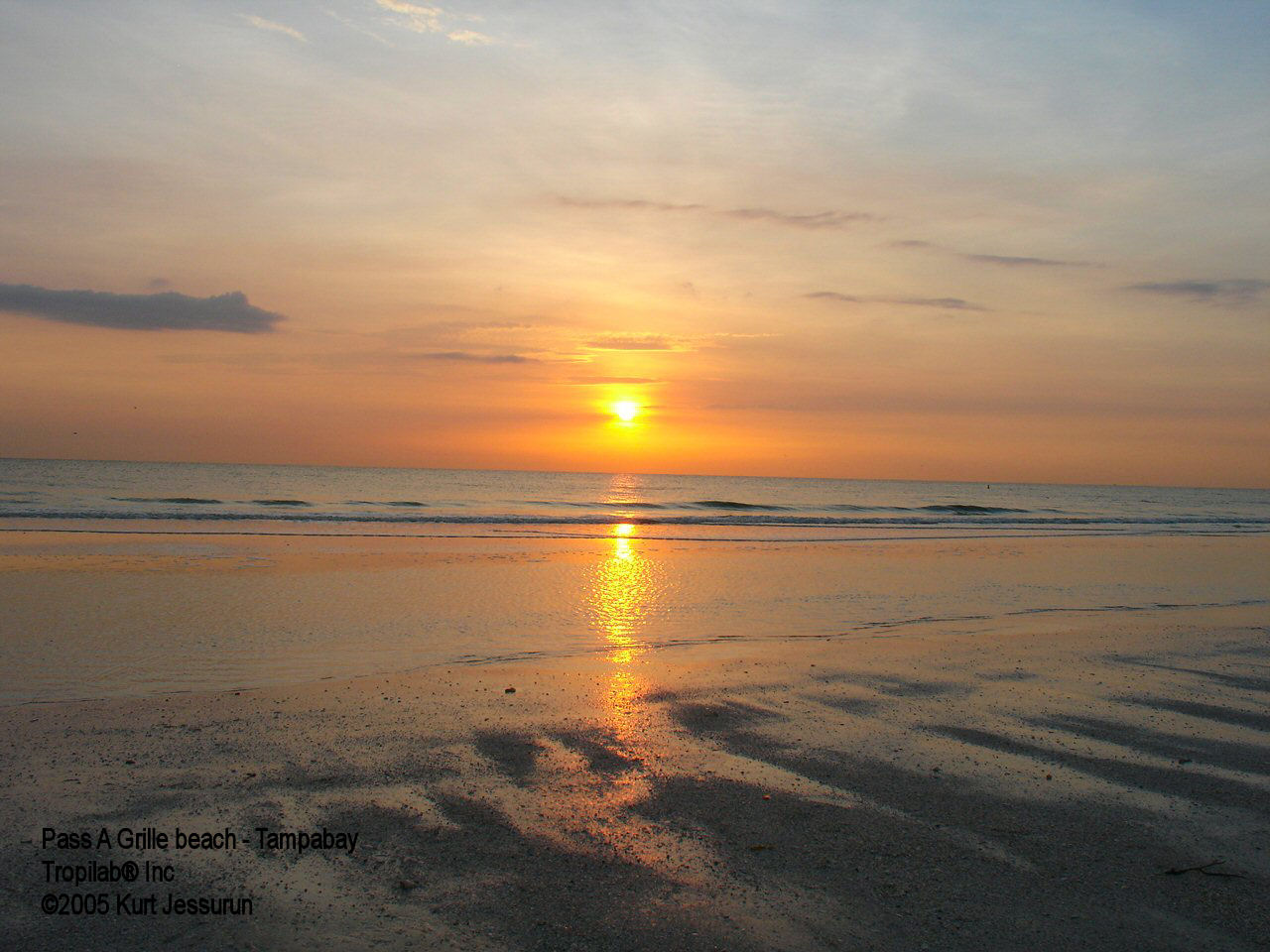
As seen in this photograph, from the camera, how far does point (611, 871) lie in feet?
14.7

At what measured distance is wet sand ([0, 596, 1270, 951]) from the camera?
13.3 feet

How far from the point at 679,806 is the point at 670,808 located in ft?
0.23

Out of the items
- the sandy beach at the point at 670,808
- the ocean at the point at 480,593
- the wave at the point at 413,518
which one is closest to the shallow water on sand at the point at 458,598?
the ocean at the point at 480,593

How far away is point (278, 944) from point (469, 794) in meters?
1.72

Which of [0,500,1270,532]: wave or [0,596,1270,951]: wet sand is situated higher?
[0,596,1270,951]: wet sand

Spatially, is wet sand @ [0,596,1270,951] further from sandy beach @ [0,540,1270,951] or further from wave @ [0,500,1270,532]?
wave @ [0,500,1270,532]

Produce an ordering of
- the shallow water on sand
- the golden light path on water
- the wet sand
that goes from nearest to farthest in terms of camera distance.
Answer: the wet sand, the golden light path on water, the shallow water on sand

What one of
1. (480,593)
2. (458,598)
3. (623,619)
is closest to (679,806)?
(623,619)

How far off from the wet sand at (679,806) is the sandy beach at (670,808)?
0.02 m

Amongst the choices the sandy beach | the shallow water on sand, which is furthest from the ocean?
the sandy beach

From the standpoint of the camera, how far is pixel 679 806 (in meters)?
5.37

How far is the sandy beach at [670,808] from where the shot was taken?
4.05m

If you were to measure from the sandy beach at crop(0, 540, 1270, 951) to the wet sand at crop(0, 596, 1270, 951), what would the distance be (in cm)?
2

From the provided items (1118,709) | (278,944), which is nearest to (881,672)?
(1118,709)
